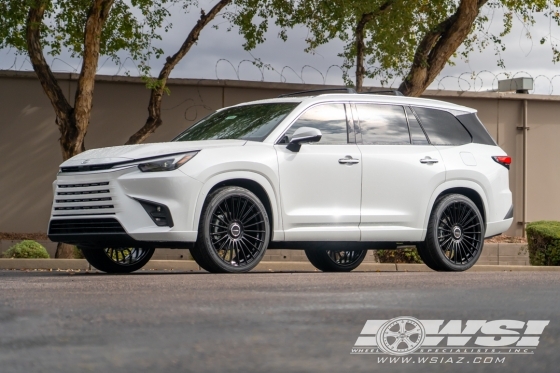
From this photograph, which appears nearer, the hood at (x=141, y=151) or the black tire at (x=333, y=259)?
the hood at (x=141, y=151)

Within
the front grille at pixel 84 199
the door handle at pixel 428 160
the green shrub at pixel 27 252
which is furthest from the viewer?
the green shrub at pixel 27 252

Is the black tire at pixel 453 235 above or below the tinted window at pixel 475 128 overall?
below

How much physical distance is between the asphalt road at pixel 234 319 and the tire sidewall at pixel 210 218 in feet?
4.55

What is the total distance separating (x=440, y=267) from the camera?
1115cm

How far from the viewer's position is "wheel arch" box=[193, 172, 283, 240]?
9305 millimetres

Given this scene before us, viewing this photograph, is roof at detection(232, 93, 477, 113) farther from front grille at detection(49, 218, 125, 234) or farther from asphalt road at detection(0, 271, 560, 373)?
asphalt road at detection(0, 271, 560, 373)

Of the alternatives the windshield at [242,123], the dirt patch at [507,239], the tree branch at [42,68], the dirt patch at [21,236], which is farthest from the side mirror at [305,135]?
the dirt patch at [507,239]

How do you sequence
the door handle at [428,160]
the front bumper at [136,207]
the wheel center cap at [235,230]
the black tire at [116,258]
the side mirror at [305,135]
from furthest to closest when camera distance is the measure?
the door handle at [428,160]
the black tire at [116,258]
the side mirror at [305,135]
the wheel center cap at [235,230]
the front bumper at [136,207]

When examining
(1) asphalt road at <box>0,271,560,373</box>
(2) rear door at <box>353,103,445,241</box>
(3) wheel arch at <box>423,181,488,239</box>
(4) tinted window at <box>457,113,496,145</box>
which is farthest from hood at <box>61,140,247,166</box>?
(4) tinted window at <box>457,113,496,145</box>

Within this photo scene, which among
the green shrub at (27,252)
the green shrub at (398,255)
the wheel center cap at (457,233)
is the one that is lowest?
the green shrub at (398,255)

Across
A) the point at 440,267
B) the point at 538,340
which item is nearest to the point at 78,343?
the point at 538,340

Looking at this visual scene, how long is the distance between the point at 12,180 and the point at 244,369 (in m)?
16.6

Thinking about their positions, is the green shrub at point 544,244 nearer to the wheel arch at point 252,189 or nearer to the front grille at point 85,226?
the wheel arch at point 252,189

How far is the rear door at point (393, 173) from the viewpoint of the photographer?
10.6 meters
